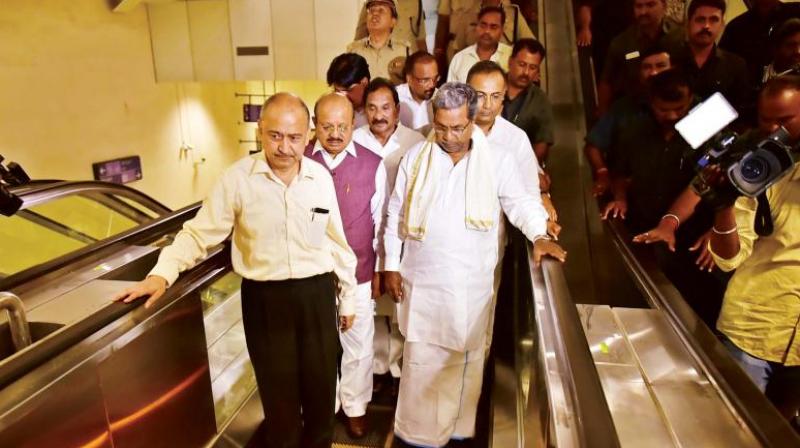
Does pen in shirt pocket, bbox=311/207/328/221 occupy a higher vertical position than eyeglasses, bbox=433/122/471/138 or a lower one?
lower

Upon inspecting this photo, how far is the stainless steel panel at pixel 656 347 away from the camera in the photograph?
1729 millimetres

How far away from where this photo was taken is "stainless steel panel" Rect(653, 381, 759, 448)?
1409mm

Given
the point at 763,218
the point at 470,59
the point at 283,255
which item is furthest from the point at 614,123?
the point at 283,255

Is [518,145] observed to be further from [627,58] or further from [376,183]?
[627,58]

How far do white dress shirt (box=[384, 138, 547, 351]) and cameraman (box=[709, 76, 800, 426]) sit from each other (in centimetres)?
74

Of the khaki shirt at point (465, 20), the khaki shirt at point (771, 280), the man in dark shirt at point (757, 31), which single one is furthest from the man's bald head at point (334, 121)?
the man in dark shirt at point (757, 31)

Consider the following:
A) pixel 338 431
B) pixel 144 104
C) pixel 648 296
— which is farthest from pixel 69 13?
pixel 648 296

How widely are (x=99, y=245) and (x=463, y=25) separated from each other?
10.5 ft

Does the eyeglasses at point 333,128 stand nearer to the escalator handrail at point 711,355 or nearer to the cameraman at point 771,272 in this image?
the escalator handrail at point 711,355

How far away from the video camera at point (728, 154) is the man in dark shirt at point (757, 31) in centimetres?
211

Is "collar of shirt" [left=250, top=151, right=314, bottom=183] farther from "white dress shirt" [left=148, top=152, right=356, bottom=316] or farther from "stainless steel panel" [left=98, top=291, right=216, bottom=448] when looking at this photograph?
"stainless steel panel" [left=98, top=291, right=216, bottom=448]

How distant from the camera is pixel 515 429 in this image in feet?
A: 7.47

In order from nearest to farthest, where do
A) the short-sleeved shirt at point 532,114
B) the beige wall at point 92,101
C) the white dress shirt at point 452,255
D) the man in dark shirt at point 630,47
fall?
the white dress shirt at point 452,255
the short-sleeved shirt at point 532,114
the man in dark shirt at point 630,47
the beige wall at point 92,101

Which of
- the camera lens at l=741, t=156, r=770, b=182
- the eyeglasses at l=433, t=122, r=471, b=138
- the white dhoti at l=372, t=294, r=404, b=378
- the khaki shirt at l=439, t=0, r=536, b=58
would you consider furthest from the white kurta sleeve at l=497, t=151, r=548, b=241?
the khaki shirt at l=439, t=0, r=536, b=58
